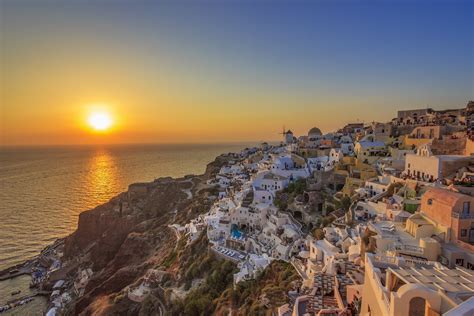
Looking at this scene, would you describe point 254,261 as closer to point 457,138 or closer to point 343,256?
point 343,256

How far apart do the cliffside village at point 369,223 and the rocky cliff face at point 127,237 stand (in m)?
5.59

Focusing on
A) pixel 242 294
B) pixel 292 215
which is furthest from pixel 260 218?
pixel 242 294

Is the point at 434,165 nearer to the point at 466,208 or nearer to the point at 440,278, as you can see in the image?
the point at 466,208

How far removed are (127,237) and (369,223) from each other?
35.2m

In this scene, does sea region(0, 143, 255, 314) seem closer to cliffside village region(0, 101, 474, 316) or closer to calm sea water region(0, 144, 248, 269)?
calm sea water region(0, 144, 248, 269)

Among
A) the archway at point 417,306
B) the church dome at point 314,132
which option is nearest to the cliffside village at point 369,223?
the archway at point 417,306

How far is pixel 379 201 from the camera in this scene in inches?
845

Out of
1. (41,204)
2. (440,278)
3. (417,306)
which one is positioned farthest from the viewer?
(41,204)

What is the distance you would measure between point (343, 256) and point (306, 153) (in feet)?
91.4

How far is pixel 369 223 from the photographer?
54.9ft

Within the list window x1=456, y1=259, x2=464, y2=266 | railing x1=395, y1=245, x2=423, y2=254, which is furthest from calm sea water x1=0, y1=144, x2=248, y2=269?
window x1=456, y1=259, x2=464, y2=266

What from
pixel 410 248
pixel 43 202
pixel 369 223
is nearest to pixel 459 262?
pixel 410 248

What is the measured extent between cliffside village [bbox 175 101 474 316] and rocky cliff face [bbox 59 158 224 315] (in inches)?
220

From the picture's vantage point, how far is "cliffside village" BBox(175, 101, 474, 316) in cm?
871
